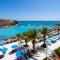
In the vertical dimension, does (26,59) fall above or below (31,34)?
below

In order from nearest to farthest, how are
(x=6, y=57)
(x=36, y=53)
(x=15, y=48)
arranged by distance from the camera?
(x=6, y=57) → (x=36, y=53) → (x=15, y=48)

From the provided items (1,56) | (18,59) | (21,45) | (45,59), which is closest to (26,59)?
(18,59)

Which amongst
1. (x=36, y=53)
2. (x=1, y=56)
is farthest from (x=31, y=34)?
(x=1, y=56)

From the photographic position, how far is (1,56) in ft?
64.1

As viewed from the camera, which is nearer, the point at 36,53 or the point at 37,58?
the point at 37,58

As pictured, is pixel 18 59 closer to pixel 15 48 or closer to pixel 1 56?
pixel 1 56

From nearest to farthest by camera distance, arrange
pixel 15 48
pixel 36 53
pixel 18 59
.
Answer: pixel 18 59 → pixel 36 53 → pixel 15 48

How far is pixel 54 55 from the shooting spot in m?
20.3

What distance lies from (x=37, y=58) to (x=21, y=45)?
6.47m

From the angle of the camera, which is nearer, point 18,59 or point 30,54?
point 18,59

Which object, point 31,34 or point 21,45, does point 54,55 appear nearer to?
point 31,34

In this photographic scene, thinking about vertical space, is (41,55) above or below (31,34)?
below

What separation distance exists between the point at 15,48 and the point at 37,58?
5.81 meters

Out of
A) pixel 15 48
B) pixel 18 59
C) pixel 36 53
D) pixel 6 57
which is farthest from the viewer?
pixel 15 48
